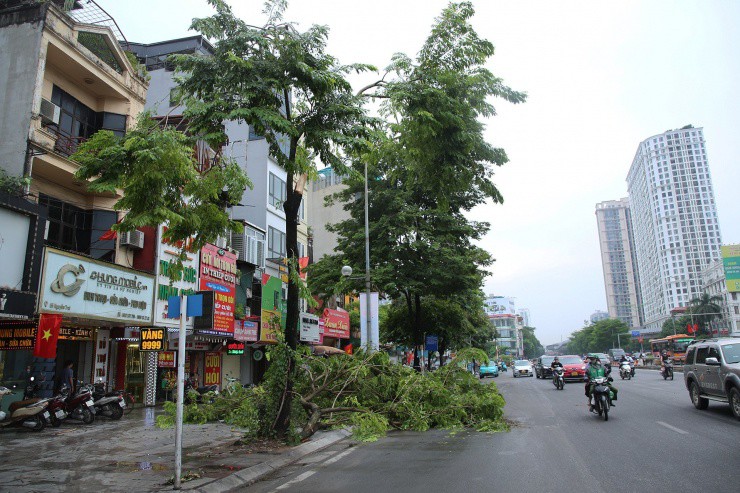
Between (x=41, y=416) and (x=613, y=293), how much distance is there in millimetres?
194905

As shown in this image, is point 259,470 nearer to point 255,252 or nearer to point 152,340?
point 152,340

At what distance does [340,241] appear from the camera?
2639 centimetres

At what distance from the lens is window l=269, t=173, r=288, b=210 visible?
29859mm

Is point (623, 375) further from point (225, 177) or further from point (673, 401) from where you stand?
point (225, 177)

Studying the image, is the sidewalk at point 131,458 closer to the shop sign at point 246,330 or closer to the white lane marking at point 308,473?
the white lane marking at point 308,473

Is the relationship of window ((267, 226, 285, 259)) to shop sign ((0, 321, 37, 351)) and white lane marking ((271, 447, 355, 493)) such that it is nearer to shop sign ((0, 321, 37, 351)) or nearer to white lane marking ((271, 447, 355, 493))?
shop sign ((0, 321, 37, 351))

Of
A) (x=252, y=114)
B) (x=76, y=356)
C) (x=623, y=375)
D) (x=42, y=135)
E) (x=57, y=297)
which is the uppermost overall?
(x=42, y=135)

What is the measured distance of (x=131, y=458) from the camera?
8.97 meters

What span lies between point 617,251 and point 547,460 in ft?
638

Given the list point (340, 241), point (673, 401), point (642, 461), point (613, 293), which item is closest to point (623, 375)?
point (673, 401)

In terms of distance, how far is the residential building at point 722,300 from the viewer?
87819mm

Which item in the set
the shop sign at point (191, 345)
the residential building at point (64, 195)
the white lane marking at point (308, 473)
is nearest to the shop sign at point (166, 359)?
the shop sign at point (191, 345)

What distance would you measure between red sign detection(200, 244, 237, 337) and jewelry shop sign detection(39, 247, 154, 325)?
326 centimetres

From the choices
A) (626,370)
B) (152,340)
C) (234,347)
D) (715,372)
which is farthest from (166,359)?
(626,370)
